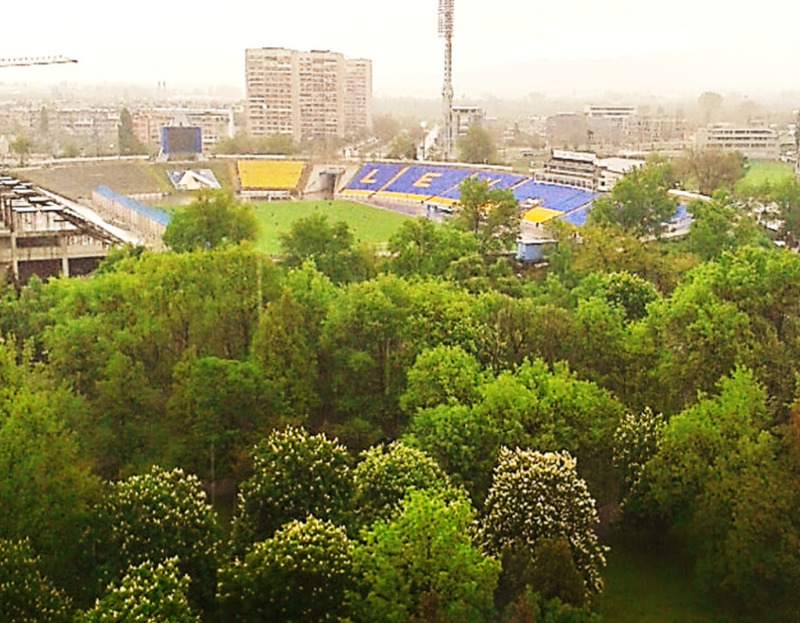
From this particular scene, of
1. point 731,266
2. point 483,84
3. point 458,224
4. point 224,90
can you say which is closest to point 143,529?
point 731,266

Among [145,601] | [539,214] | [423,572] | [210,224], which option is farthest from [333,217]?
[145,601]

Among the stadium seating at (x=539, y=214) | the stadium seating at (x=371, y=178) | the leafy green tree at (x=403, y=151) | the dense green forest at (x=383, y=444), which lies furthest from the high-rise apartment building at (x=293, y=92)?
the dense green forest at (x=383, y=444)

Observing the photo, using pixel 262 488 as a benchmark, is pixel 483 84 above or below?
above

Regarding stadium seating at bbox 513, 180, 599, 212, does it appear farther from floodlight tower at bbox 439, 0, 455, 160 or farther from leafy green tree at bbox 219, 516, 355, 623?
leafy green tree at bbox 219, 516, 355, 623

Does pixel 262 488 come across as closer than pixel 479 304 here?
Yes

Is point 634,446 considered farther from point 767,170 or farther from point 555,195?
point 767,170

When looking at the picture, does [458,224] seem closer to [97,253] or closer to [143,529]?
[97,253]

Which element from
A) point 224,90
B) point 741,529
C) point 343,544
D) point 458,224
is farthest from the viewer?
point 224,90


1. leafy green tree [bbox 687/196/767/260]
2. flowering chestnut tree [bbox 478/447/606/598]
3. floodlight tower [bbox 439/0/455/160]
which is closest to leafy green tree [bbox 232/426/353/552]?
flowering chestnut tree [bbox 478/447/606/598]
